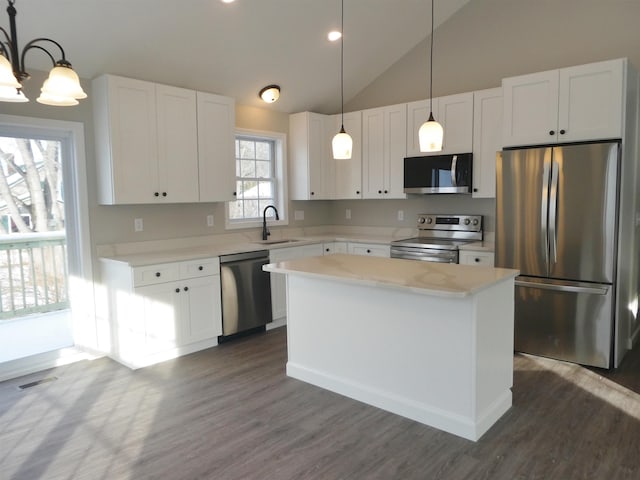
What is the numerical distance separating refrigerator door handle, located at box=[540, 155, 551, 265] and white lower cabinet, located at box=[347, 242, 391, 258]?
164 centimetres

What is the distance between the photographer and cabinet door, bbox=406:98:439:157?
5.02m

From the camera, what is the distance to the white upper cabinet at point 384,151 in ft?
17.1

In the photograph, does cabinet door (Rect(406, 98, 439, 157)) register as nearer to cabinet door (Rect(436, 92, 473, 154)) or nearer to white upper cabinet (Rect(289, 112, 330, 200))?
cabinet door (Rect(436, 92, 473, 154))

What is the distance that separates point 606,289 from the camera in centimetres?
359

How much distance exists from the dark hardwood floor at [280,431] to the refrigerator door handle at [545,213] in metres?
0.94

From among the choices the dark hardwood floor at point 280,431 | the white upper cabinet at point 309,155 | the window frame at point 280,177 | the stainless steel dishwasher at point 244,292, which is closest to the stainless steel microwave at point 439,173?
the white upper cabinet at point 309,155

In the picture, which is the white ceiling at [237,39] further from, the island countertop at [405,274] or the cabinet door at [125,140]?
the island countertop at [405,274]

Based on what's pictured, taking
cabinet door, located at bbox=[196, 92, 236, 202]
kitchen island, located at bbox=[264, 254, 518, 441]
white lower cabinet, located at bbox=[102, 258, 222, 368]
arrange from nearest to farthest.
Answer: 1. kitchen island, located at bbox=[264, 254, 518, 441]
2. white lower cabinet, located at bbox=[102, 258, 222, 368]
3. cabinet door, located at bbox=[196, 92, 236, 202]

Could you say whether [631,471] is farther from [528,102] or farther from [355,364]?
[528,102]

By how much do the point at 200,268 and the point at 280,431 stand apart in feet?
6.06

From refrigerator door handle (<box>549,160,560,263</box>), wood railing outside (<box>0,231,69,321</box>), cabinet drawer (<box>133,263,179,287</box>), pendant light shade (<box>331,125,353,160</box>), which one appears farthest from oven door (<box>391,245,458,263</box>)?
A: wood railing outside (<box>0,231,69,321</box>)

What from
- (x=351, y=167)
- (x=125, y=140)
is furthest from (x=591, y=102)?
(x=125, y=140)

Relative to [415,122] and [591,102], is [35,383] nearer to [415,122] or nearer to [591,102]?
[415,122]

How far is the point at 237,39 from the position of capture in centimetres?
425
